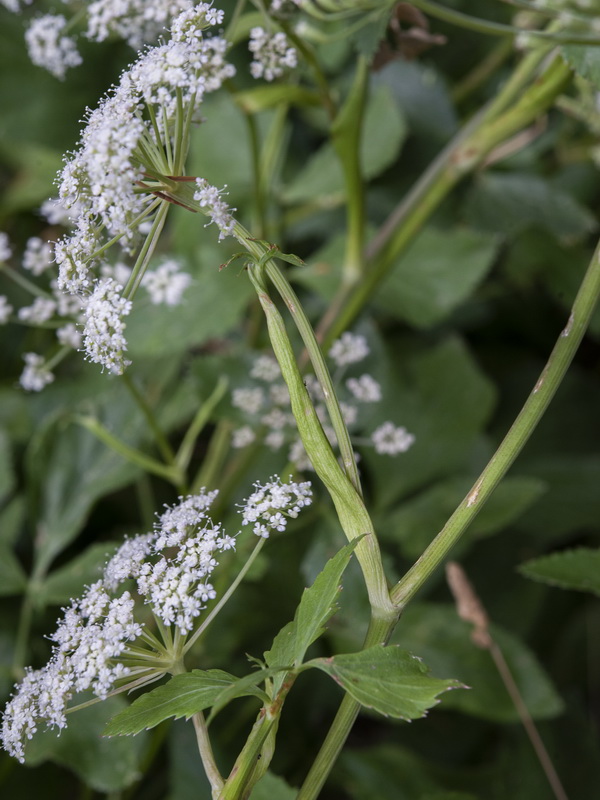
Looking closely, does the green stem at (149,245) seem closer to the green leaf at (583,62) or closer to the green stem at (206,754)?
the green stem at (206,754)

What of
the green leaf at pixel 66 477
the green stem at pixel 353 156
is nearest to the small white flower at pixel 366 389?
the green stem at pixel 353 156

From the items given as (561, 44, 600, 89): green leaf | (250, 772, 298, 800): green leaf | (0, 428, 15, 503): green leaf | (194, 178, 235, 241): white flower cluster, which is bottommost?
(0, 428, 15, 503): green leaf

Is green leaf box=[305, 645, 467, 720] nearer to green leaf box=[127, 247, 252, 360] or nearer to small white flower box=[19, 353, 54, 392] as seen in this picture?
small white flower box=[19, 353, 54, 392]

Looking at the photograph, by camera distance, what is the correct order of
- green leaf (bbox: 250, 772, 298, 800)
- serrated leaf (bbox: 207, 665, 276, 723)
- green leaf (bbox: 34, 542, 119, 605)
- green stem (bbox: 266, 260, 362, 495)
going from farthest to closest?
1. green leaf (bbox: 34, 542, 119, 605)
2. green leaf (bbox: 250, 772, 298, 800)
3. green stem (bbox: 266, 260, 362, 495)
4. serrated leaf (bbox: 207, 665, 276, 723)

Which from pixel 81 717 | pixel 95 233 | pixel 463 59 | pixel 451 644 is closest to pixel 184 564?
pixel 95 233

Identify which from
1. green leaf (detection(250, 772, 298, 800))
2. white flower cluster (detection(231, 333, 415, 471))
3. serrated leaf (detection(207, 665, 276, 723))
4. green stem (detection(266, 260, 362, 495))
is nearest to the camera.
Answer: serrated leaf (detection(207, 665, 276, 723))

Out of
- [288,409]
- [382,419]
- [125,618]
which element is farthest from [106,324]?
[382,419]

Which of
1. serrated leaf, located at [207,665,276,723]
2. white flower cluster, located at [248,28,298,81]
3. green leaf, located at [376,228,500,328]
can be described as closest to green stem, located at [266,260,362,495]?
serrated leaf, located at [207,665,276,723]

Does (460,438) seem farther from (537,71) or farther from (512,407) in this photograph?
(537,71)
